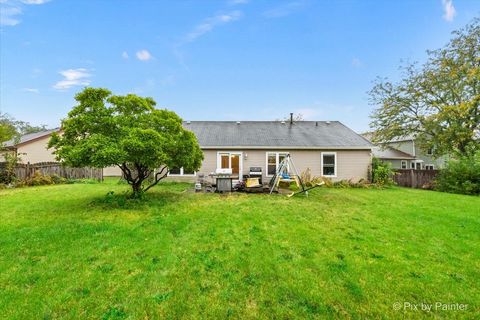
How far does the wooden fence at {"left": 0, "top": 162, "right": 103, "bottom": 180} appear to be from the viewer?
12966 millimetres

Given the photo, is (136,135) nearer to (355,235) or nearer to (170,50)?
(355,235)

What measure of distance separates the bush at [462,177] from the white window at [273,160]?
8.99 m

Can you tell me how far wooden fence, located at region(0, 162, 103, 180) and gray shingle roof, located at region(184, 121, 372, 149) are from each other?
286 inches

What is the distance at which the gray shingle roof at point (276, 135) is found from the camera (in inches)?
577

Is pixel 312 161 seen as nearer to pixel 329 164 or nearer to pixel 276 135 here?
pixel 329 164

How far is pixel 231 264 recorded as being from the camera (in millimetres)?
3752

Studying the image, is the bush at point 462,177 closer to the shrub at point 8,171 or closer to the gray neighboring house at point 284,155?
the gray neighboring house at point 284,155

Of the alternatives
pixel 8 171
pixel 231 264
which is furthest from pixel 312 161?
pixel 8 171

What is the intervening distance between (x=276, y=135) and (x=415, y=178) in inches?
373

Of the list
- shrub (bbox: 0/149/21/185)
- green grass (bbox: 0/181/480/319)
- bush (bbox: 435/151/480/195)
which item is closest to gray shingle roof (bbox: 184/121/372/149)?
bush (bbox: 435/151/480/195)

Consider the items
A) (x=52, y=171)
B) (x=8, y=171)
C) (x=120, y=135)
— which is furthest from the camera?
(x=52, y=171)

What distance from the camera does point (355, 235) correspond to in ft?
16.8

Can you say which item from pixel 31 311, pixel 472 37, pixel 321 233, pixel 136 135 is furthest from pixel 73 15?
pixel 472 37

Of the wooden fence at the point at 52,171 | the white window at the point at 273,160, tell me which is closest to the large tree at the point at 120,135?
the wooden fence at the point at 52,171
